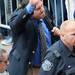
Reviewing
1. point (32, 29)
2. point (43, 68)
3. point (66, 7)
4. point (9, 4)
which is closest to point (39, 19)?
point (32, 29)

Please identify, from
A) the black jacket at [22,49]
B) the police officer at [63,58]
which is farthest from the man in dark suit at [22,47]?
the police officer at [63,58]

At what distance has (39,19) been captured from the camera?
5566 mm

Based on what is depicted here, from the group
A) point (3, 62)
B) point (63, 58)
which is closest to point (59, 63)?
point (63, 58)

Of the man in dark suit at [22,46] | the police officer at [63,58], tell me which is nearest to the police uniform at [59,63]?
the police officer at [63,58]

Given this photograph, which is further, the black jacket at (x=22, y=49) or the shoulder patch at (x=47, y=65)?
the black jacket at (x=22, y=49)

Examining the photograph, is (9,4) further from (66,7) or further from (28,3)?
(28,3)

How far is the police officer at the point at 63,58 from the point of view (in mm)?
4676

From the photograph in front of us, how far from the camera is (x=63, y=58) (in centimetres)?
471

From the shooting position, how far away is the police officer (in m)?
4.68

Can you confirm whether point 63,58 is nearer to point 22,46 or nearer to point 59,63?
point 59,63

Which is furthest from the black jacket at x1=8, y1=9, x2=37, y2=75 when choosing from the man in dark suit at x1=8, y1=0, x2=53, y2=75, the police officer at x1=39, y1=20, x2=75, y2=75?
the police officer at x1=39, y1=20, x2=75, y2=75

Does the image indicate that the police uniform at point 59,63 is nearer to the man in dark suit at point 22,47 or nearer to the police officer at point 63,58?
the police officer at point 63,58

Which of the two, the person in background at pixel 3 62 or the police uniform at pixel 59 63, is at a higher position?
the police uniform at pixel 59 63

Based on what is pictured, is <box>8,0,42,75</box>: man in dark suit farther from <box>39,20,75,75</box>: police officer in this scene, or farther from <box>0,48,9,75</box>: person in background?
<box>39,20,75,75</box>: police officer
